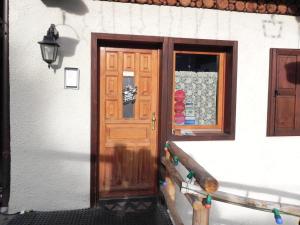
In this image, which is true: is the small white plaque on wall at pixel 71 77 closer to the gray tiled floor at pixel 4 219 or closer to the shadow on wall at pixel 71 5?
the shadow on wall at pixel 71 5

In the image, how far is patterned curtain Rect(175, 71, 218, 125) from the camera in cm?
392

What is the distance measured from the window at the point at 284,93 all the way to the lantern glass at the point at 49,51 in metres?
2.73

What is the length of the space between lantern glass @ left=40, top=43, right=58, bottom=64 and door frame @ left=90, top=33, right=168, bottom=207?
17.0 inches

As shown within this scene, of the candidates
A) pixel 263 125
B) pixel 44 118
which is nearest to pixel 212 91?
pixel 263 125

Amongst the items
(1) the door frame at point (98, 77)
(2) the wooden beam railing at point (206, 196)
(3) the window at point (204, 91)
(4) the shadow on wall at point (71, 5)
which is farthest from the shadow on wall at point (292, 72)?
(4) the shadow on wall at point (71, 5)

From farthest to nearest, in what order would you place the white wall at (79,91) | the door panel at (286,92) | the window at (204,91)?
the door panel at (286,92), the window at (204,91), the white wall at (79,91)

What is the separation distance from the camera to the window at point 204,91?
3791 millimetres

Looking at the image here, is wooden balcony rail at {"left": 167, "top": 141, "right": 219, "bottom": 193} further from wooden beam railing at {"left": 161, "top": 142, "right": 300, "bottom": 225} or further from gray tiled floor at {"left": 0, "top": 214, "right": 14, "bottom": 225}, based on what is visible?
gray tiled floor at {"left": 0, "top": 214, "right": 14, "bottom": 225}

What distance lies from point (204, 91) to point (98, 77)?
56.3 inches

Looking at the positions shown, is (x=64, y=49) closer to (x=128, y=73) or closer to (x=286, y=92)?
(x=128, y=73)

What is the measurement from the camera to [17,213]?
3361mm

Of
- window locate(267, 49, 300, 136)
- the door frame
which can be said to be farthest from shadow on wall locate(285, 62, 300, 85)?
the door frame

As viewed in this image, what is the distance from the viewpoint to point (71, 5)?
11.0 feet

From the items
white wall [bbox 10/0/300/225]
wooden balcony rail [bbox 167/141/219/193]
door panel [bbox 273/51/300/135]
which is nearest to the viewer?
wooden balcony rail [bbox 167/141/219/193]
